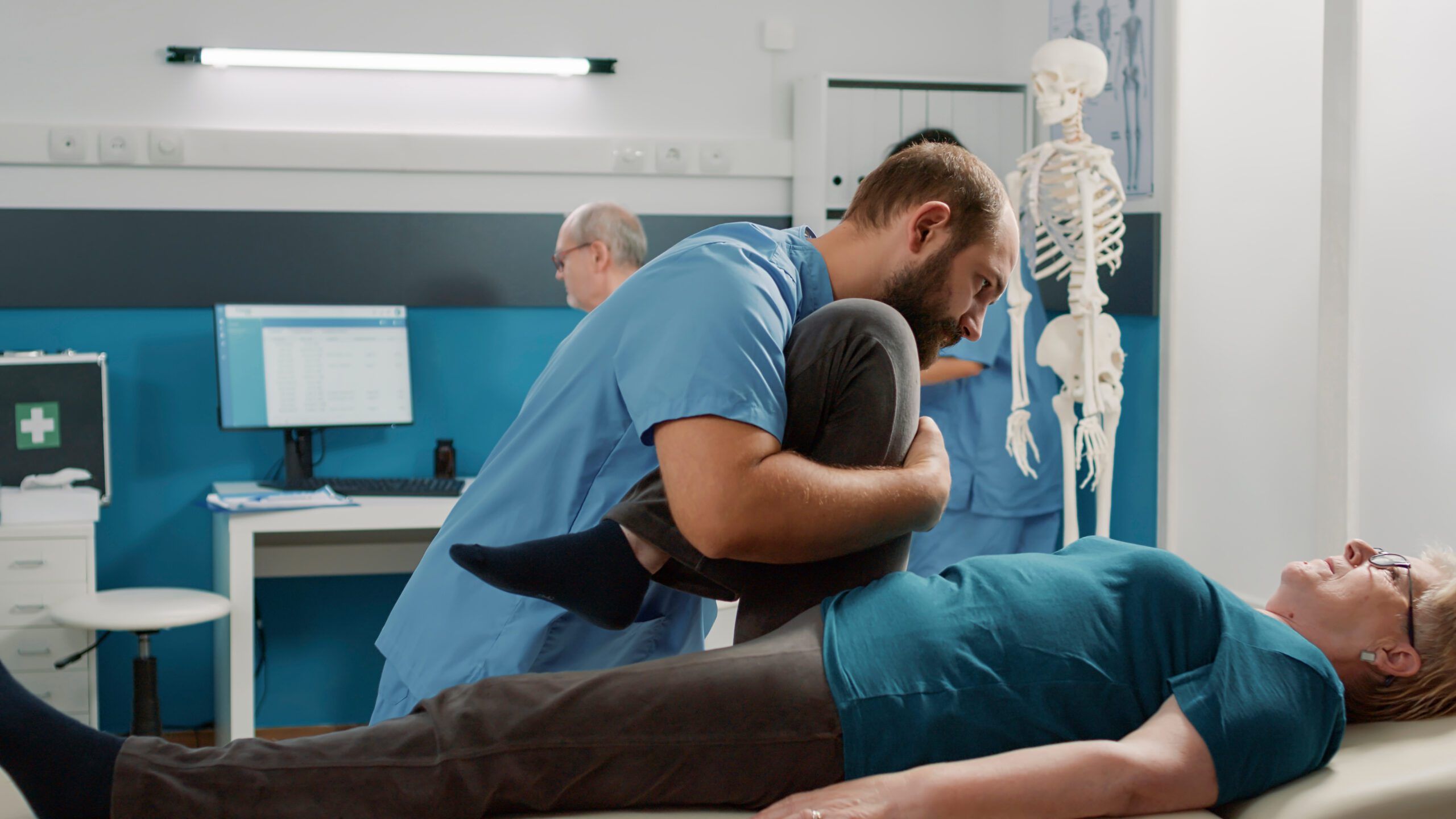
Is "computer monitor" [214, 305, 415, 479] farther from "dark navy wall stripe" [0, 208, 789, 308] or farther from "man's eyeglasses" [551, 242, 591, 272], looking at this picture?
"man's eyeglasses" [551, 242, 591, 272]

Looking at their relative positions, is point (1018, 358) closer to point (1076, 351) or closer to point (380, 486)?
point (1076, 351)

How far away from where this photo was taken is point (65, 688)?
2873 mm

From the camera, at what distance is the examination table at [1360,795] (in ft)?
3.78

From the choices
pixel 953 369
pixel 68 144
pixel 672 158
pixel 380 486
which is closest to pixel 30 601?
pixel 380 486

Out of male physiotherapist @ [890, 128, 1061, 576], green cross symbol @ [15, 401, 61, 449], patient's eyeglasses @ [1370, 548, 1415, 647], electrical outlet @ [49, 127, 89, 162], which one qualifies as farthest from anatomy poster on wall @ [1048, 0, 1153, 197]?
green cross symbol @ [15, 401, 61, 449]

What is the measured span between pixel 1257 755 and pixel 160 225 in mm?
3202

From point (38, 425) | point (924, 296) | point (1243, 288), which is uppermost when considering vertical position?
point (1243, 288)

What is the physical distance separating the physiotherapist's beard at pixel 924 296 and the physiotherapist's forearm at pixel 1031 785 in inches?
18.7

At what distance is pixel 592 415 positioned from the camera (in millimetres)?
1257

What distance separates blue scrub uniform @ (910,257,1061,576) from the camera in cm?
298

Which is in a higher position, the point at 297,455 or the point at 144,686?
the point at 297,455

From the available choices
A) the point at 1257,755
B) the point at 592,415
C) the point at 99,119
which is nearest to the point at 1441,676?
the point at 1257,755

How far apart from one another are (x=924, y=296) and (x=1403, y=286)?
141 centimetres

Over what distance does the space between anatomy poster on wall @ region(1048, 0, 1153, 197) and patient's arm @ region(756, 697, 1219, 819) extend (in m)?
2.13
